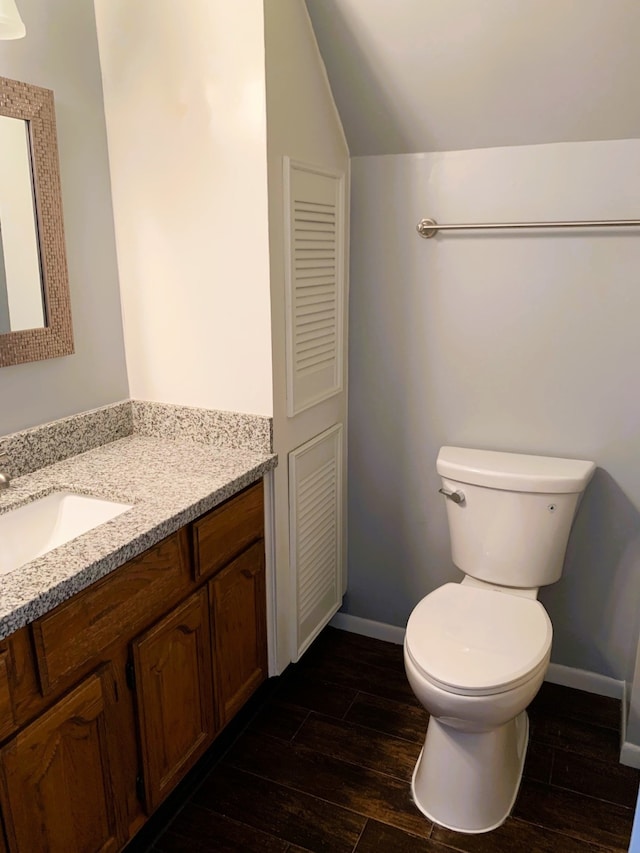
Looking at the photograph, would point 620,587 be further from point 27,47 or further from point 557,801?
point 27,47

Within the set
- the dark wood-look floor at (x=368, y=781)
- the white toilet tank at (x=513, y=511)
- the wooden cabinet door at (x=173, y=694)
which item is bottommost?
the dark wood-look floor at (x=368, y=781)

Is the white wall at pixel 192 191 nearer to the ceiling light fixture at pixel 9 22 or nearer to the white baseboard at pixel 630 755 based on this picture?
the ceiling light fixture at pixel 9 22

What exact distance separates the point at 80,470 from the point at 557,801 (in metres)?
1.53

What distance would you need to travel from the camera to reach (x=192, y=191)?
5.79 feet

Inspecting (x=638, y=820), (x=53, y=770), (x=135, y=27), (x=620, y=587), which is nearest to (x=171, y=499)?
(x=53, y=770)

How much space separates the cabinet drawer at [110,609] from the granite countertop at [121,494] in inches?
1.6

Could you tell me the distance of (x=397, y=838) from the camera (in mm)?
1671

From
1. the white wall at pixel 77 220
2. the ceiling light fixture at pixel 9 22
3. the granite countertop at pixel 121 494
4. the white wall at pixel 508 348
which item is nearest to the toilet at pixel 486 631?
the white wall at pixel 508 348

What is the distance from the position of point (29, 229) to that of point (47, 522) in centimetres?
71

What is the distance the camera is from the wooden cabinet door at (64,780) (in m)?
1.18

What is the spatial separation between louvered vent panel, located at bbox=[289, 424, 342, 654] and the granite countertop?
0.22 metres

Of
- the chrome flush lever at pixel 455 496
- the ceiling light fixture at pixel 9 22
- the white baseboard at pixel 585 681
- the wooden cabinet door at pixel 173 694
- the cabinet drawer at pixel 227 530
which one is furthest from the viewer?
the white baseboard at pixel 585 681

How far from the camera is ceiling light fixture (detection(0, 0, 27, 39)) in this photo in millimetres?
1323

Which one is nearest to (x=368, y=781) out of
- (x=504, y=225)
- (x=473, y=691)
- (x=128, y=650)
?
(x=473, y=691)
